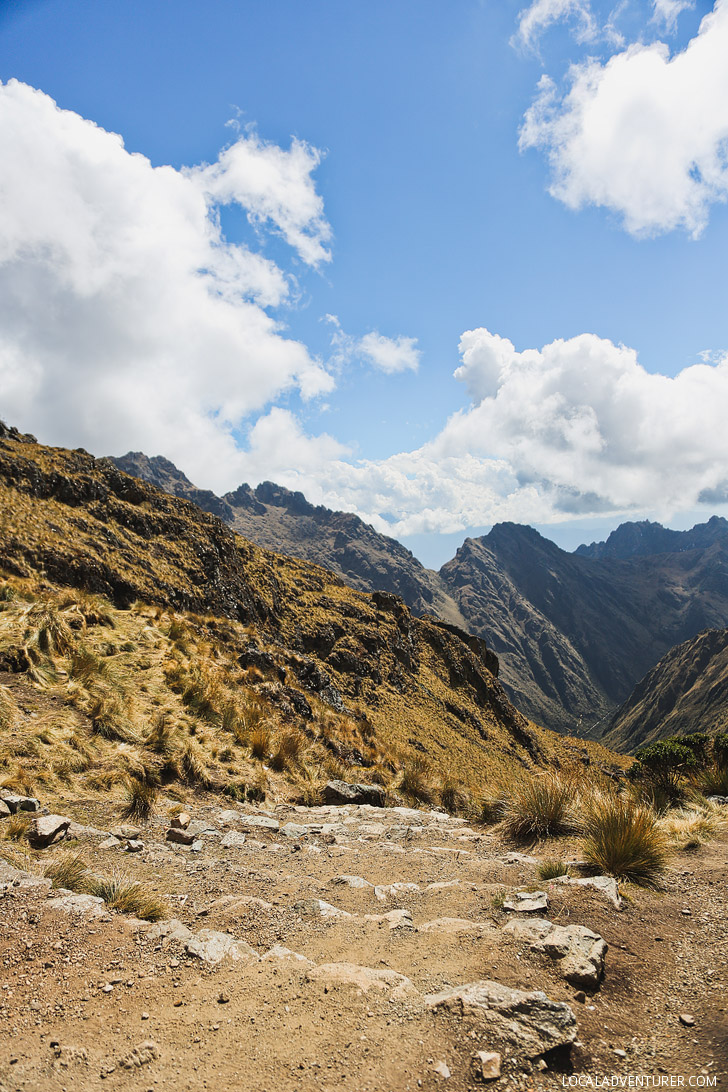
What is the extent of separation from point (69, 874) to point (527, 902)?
15.8 feet

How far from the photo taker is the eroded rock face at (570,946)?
142 inches

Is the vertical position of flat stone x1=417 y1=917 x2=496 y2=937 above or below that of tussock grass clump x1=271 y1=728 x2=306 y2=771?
above

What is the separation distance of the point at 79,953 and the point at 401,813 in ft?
25.5

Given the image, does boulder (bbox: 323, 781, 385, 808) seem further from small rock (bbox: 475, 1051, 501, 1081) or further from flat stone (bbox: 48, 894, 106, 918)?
small rock (bbox: 475, 1051, 501, 1081)

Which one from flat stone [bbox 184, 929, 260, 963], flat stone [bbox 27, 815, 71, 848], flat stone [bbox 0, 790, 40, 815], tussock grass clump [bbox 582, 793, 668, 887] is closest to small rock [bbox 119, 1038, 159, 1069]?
flat stone [bbox 184, 929, 260, 963]

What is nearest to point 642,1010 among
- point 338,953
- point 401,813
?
point 338,953

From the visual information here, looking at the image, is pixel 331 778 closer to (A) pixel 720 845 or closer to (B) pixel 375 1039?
(A) pixel 720 845

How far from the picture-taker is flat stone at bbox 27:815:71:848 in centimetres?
577

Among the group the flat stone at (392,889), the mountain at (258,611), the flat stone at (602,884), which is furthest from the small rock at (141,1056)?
the mountain at (258,611)

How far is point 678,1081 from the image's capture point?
2.89m

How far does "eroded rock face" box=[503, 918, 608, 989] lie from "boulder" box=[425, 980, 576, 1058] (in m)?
0.41

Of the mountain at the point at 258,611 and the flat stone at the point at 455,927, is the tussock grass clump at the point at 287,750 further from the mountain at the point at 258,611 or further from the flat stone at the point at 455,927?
the flat stone at the point at 455,927

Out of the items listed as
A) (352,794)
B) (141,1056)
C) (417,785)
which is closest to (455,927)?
(141,1056)

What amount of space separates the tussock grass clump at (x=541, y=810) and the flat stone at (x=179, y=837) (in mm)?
5106
